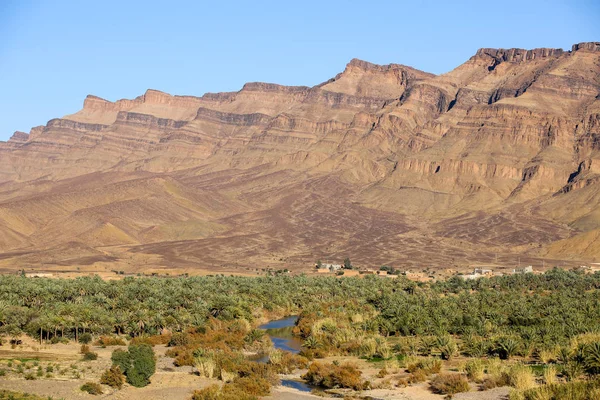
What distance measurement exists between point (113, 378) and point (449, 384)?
1731 centimetres

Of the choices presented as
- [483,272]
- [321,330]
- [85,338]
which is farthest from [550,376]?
[483,272]

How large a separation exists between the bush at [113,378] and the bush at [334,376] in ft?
34.9

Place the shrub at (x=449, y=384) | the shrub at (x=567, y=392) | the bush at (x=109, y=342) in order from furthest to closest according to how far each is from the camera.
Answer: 1. the bush at (x=109, y=342)
2. the shrub at (x=449, y=384)
3. the shrub at (x=567, y=392)

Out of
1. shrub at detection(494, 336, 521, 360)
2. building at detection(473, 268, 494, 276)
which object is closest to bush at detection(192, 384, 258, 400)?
shrub at detection(494, 336, 521, 360)

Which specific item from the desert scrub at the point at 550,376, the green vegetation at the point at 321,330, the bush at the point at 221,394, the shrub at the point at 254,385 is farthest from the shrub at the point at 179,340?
the desert scrub at the point at 550,376

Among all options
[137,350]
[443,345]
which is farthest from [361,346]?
[137,350]

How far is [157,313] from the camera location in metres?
65.7

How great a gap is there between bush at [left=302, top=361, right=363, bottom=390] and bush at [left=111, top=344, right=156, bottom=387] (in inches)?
353

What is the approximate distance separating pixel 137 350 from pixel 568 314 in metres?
34.5

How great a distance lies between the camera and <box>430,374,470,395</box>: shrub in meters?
42.0

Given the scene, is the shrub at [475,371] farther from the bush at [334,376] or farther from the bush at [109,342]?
the bush at [109,342]

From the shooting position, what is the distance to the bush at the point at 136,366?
4441 cm

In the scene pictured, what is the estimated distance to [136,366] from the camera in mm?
45031

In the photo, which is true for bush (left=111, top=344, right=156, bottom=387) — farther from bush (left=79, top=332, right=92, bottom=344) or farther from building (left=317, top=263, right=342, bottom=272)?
building (left=317, top=263, right=342, bottom=272)
